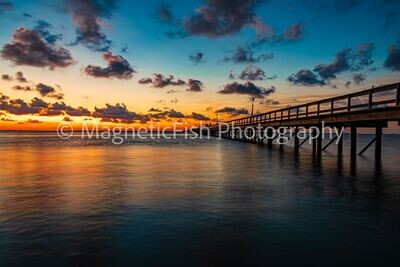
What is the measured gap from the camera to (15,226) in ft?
20.2

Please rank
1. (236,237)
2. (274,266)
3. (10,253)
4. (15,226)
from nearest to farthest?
1. (274,266)
2. (10,253)
3. (236,237)
4. (15,226)

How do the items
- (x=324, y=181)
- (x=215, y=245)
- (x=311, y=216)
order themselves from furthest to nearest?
(x=324, y=181)
(x=311, y=216)
(x=215, y=245)

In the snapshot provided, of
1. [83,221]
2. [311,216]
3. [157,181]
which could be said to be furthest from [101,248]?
[157,181]

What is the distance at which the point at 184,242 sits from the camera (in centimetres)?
525

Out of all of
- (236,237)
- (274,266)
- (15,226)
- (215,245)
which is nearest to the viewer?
(274,266)

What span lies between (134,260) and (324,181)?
8.94 metres

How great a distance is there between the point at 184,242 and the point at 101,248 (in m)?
1.26

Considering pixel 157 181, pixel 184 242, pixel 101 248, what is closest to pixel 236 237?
pixel 184 242

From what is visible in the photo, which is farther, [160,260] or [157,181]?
[157,181]

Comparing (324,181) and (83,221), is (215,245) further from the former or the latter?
(324,181)

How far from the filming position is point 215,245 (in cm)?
508

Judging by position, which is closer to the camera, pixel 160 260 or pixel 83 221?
pixel 160 260

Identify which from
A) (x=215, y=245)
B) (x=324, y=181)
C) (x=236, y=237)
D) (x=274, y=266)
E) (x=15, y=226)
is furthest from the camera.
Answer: (x=324, y=181)

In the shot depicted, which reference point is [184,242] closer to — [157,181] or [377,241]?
[377,241]
